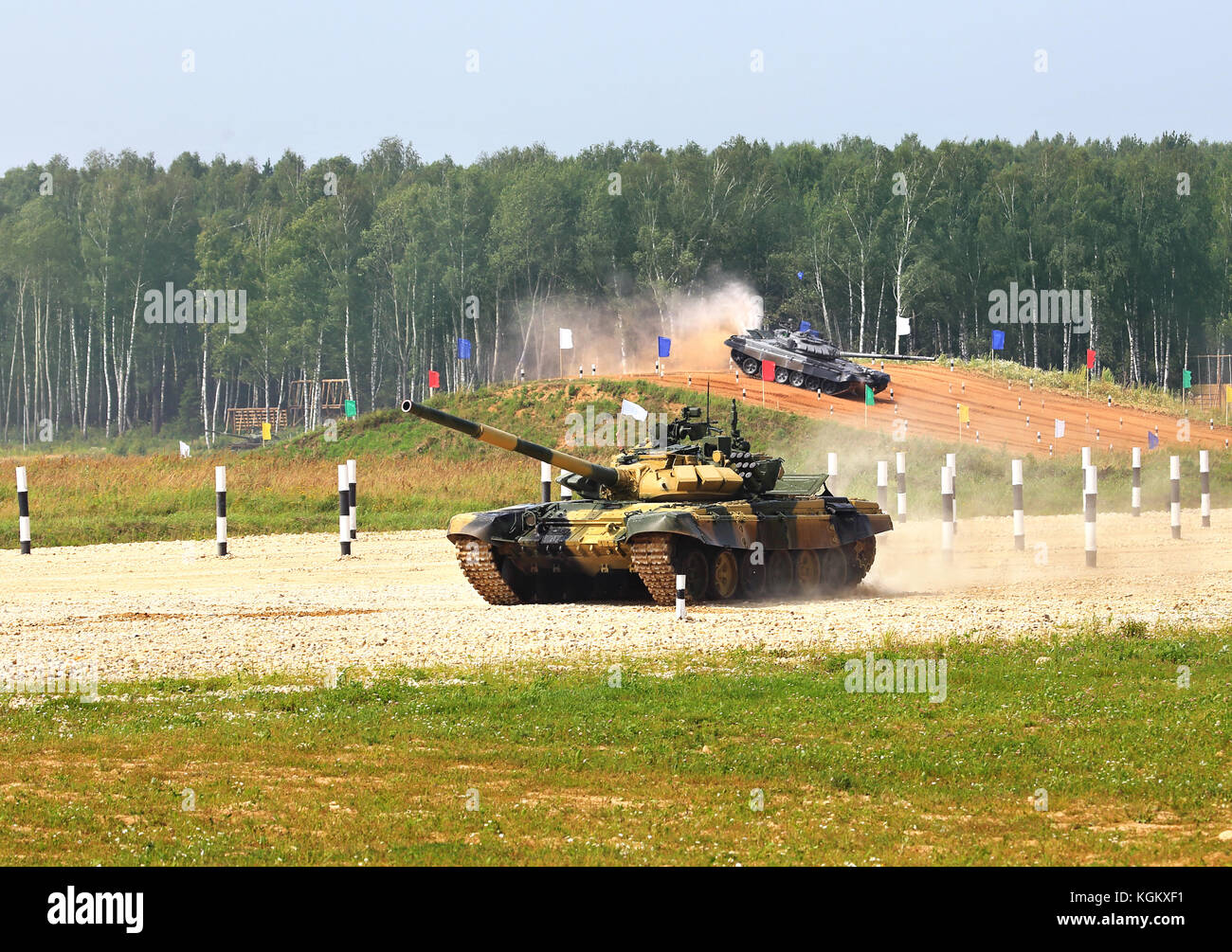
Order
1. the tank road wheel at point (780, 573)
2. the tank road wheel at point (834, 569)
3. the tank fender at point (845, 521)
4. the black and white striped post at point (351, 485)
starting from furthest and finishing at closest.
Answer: the black and white striped post at point (351, 485), the tank road wheel at point (834, 569), the tank fender at point (845, 521), the tank road wheel at point (780, 573)

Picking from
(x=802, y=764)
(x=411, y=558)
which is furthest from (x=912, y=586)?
(x=802, y=764)

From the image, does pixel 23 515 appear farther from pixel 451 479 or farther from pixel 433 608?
pixel 451 479

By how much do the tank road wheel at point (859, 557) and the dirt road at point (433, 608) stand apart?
0.29 metres

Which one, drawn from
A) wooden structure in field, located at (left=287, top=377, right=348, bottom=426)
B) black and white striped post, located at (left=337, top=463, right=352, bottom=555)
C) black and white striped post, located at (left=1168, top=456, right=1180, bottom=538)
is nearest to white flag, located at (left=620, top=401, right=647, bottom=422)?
black and white striped post, located at (left=337, top=463, right=352, bottom=555)

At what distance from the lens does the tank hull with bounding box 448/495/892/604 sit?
1934cm

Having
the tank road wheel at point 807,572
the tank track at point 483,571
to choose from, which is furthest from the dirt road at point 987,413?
the tank track at point 483,571

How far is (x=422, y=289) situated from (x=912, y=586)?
60.2 metres

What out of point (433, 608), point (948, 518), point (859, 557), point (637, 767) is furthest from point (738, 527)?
point (637, 767)

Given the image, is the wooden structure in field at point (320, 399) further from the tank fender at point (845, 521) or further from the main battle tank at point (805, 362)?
the tank fender at point (845, 521)

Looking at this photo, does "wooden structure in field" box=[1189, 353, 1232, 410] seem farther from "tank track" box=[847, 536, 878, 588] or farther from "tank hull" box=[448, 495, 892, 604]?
"tank hull" box=[448, 495, 892, 604]

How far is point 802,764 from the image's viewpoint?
10578 millimetres

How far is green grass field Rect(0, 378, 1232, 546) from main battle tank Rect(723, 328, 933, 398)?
458 cm

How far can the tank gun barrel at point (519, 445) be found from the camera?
1847 cm

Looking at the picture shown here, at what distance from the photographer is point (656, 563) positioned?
19.2 metres
